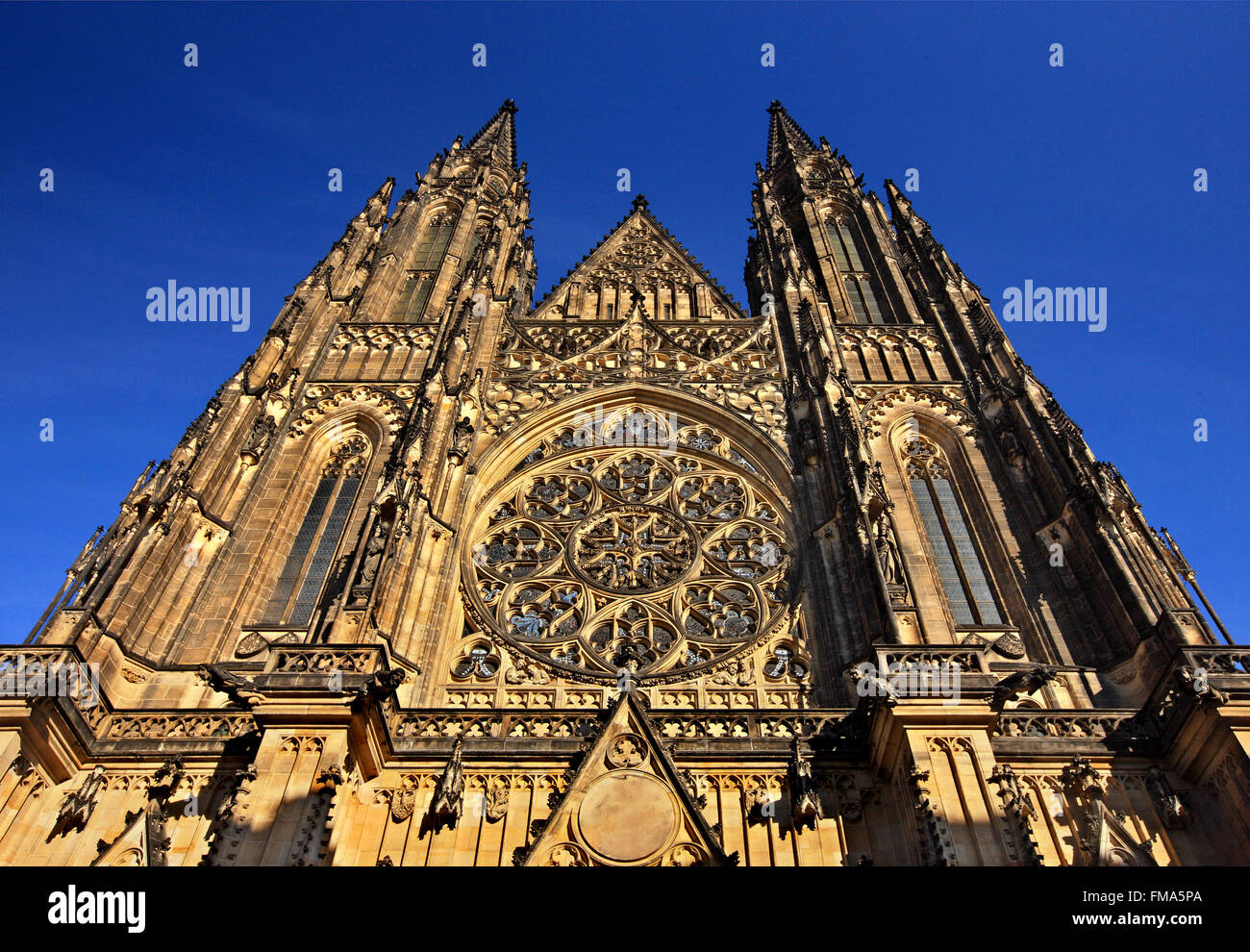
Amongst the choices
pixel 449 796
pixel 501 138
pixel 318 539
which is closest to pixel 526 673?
→ pixel 449 796

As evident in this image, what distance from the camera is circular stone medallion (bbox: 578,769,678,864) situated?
10812mm

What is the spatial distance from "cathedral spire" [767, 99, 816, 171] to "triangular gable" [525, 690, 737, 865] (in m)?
24.3

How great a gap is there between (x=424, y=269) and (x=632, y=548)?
487 inches

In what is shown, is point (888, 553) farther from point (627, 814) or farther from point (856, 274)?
point (856, 274)

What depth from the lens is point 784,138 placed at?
33.1 m

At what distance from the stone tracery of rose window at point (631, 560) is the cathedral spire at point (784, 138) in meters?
17.3

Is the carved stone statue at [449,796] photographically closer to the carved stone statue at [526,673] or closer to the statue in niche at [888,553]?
the carved stone statue at [526,673]

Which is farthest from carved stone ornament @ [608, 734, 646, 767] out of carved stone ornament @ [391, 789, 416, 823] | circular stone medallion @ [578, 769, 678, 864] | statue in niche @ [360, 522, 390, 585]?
statue in niche @ [360, 522, 390, 585]

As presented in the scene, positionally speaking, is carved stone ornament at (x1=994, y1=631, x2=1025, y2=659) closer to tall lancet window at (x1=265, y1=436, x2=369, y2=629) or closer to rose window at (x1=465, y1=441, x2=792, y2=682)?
rose window at (x1=465, y1=441, x2=792, y2=682)

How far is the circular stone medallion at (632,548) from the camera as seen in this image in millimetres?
15547
